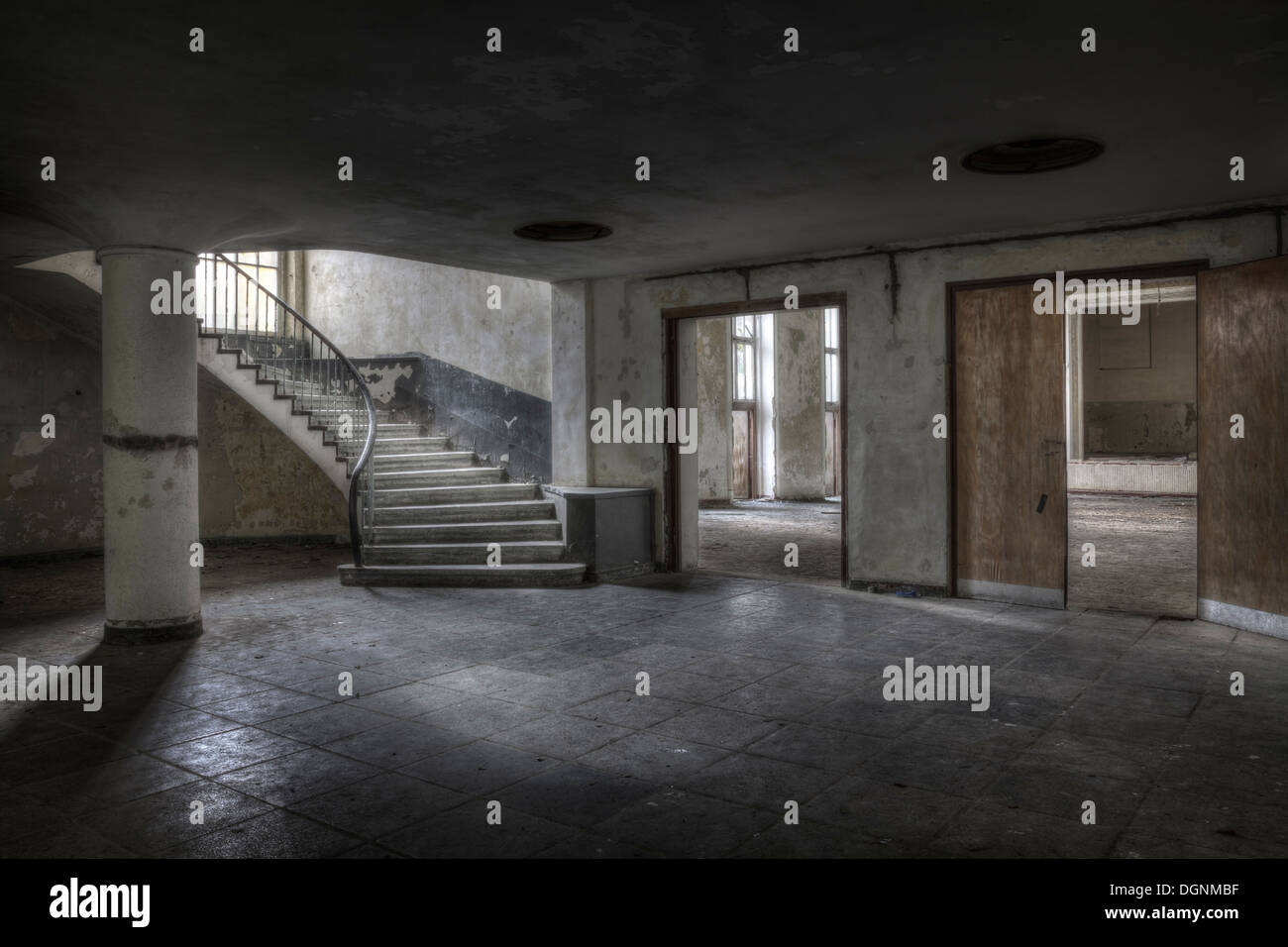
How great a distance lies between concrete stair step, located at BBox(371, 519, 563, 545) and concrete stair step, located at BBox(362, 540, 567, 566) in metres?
0.25

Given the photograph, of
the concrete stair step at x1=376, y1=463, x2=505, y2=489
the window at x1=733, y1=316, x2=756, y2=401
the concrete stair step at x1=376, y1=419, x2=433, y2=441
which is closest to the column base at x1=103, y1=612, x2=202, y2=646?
the concrete stair step at x1=376, y1=463, x2=505, y2=489

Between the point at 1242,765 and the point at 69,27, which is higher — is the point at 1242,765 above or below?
below

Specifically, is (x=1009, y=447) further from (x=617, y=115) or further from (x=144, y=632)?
(x=144, y=632)

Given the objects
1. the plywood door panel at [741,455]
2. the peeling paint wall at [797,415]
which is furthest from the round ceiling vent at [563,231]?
the peeling paint wall at [797,415]

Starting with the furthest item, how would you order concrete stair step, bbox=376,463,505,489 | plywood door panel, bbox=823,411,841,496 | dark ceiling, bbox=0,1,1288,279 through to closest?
1. plywood door panel, bbox=823,411,841,496
2. concrete stair step, bbox=376,463,505,489
3. dark ceiling, bbox=0,1,1288,279

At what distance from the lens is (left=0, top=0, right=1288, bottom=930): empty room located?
11.5 feet

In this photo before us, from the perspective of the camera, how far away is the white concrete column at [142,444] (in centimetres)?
646

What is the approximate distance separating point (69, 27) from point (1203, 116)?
5588 mm

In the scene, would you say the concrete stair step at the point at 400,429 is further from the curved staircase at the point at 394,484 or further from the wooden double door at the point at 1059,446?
the wooden double door at the point at 1059,446

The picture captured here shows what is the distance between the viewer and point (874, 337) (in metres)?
8.31

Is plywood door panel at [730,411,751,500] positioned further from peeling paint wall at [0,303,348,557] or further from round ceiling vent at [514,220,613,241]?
round ceiling vent at [514,220,613,241]

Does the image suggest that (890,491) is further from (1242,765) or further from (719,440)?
(719,440)
